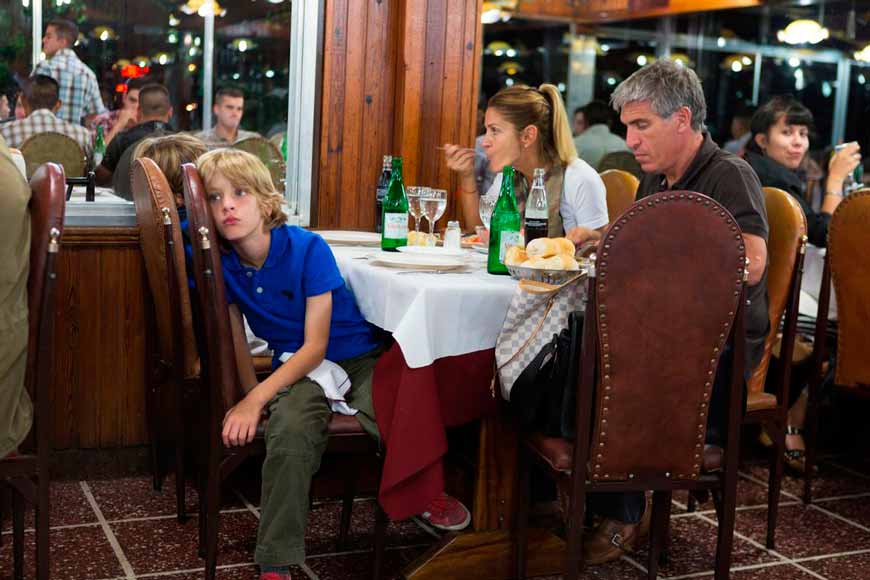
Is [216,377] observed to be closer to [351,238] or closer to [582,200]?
[351,238]

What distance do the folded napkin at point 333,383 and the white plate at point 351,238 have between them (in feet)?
2.33

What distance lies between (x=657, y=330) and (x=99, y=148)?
2.80 meters

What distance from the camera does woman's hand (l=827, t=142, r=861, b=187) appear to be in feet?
14.7

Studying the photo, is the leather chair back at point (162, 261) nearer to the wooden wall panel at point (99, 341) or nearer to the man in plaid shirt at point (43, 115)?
the wooden wall panel at point (99, 341)

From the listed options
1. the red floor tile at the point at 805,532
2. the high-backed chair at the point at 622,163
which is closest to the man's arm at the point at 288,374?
the red floor tile at the point at 805,532

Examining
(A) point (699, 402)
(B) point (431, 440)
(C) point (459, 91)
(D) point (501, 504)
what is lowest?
(D) point (501, 504)

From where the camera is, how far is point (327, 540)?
9.70 ft

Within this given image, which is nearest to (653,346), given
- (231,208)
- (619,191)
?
(231,208)

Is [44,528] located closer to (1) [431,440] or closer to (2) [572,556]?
(1) [431,440]

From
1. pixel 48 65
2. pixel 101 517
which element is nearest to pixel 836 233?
pixel 101 517

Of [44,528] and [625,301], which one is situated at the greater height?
[625,301]

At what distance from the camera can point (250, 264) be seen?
263 centimetres

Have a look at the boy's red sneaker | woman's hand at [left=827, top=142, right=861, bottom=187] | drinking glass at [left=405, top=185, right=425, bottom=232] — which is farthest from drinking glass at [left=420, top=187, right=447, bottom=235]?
woman's hand at [left=827, top=142, right=861, bottom=187]

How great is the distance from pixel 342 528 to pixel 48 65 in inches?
97.2
